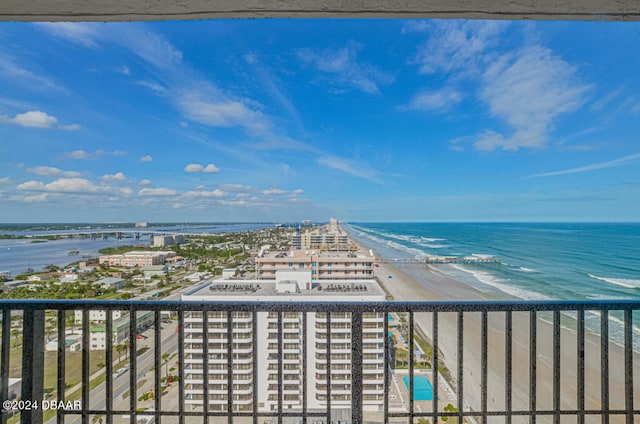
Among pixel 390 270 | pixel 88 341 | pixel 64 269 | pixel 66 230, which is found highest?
pixel 66 230

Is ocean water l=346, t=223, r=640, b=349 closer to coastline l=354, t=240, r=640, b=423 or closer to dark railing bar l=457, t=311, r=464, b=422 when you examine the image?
coastline l=354, t=240, r=640, b=423

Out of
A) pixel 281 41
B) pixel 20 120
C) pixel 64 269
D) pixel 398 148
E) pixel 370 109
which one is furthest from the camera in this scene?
pixel 398 148

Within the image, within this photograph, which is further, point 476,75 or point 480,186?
point 480,186

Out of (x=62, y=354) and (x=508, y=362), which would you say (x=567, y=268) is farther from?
(x=62, y=354)

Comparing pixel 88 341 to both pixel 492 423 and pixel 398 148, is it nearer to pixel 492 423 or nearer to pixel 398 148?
pixel 492 423

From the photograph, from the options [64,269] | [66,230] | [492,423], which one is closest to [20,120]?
[66,230]

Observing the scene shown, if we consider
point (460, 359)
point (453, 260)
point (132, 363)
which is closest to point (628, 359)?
point (460, 359)

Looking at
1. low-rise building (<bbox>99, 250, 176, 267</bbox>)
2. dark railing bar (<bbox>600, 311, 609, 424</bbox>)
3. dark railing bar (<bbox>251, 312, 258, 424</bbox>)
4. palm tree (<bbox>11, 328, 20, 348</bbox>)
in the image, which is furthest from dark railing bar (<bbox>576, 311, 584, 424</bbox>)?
low-rise building (<bbox>99, 250, 176, 267</bbox>)
